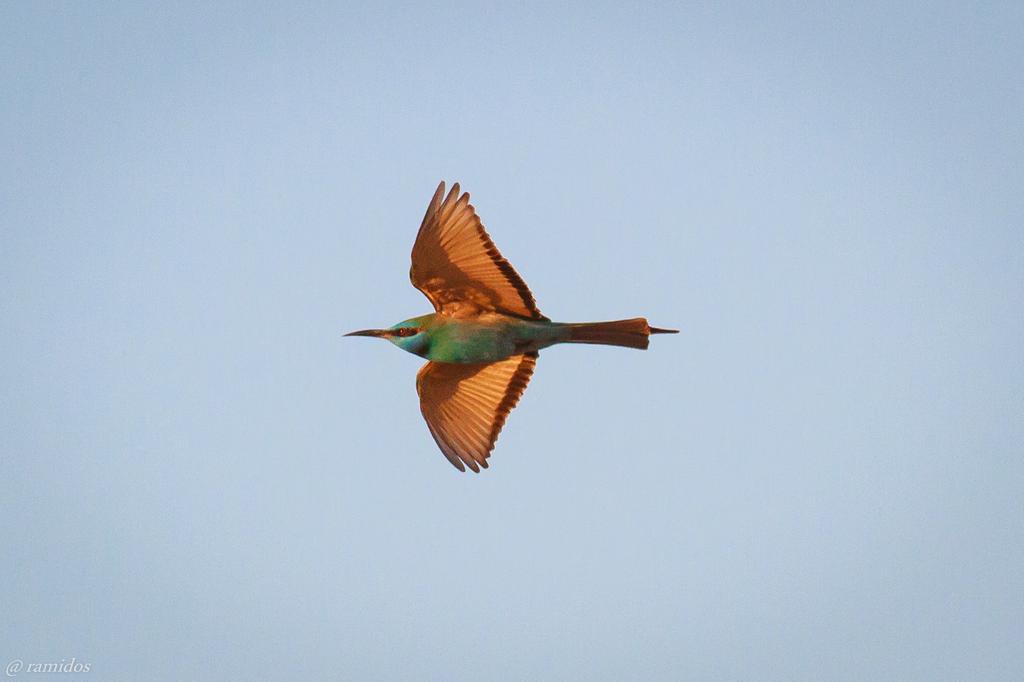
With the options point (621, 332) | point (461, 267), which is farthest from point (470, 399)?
point (621, 332)

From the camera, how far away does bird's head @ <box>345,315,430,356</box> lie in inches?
321

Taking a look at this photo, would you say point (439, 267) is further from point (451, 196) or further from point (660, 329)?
point (660, 329)

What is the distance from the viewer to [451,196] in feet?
25.4

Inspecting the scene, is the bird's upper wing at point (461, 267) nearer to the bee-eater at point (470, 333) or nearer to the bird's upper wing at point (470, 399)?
the bee-eater at point (470, 333)

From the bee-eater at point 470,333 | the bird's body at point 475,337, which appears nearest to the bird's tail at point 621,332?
the bee-eater at point 470,333

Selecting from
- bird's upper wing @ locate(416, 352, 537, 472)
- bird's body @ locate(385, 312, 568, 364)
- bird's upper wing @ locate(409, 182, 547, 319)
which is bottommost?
bird's upper wing @ locate(416, 352, 537, 472)

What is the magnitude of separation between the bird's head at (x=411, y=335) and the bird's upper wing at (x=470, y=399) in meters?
0.35

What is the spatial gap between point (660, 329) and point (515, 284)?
93cm

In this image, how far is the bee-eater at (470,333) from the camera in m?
7.75

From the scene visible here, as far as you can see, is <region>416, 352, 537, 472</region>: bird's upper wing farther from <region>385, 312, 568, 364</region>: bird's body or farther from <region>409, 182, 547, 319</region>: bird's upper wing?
<region>409, 182, 547, 319</region>: bird's upper wing

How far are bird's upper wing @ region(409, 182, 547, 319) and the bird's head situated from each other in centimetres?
16

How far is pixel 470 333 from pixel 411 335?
0.39 m

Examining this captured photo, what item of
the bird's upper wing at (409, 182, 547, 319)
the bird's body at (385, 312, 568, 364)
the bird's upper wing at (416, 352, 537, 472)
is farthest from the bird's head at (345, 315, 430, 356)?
the bird's upper wing at (416, 352, 537, 472)

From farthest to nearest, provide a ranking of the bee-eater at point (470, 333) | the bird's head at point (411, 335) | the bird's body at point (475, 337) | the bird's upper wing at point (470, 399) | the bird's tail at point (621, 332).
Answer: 1. the bird's upper wing at point (470, 399)
2. the bird's head at point (411, 335)
3. the bird's body at point (475, 337)
4. the bee-eater at point (470, 333)
5. the bird's tail at point (621, 332)
